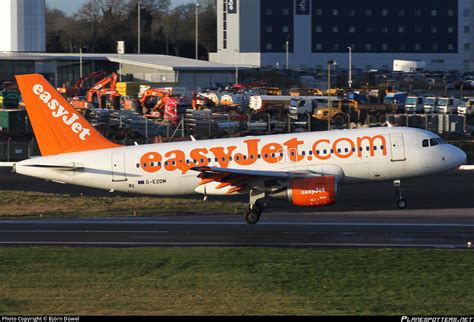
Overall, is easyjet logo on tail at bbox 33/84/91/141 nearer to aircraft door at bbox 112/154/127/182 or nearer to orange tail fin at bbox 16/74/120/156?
orange tail fin at bbox 16/74/120/156

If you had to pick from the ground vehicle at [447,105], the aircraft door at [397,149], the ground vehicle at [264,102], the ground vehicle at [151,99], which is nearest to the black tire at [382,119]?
the ground vehicle at [447,105]

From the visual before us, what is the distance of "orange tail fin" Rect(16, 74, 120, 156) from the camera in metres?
43.0

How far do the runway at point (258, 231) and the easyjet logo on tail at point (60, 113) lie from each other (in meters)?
3.88

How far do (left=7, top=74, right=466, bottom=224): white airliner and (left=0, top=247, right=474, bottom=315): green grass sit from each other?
26.7 feet

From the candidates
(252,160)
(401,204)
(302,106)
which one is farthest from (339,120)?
(252,160)

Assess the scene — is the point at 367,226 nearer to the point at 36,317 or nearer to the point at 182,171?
the point at 182,171

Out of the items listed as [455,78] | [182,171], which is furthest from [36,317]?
[455,78]

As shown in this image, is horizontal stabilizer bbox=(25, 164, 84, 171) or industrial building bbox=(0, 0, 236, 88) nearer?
horizontal stabilizer bbox=(25, 164, 84, 171)

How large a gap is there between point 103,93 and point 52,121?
2601 inches

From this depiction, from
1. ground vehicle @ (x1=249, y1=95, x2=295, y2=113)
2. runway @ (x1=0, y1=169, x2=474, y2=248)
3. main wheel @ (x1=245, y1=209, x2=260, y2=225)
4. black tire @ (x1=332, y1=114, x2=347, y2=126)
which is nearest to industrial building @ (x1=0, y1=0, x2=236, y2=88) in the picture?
ground vehicle @ (x1=249, y1=95, x2=295, y2=113)

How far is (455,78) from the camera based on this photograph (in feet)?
487

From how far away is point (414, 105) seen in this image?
9962cm

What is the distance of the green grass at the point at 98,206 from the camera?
46375 mm

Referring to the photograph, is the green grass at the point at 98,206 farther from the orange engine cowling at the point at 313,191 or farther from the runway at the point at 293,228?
the orange engine cowling at the point at 313,191
